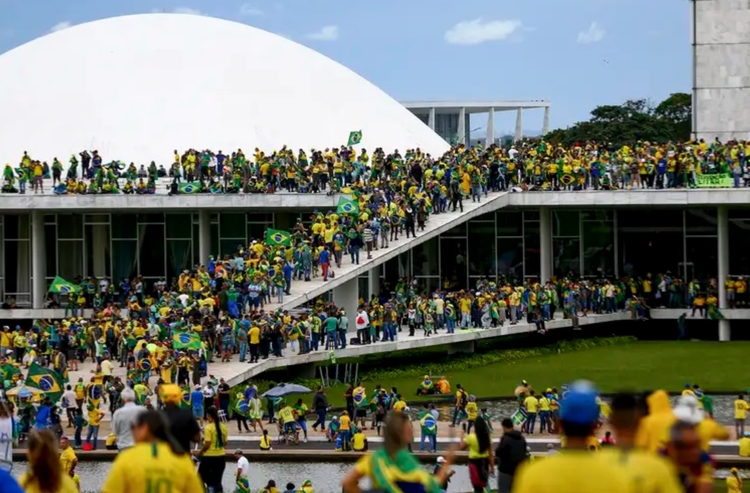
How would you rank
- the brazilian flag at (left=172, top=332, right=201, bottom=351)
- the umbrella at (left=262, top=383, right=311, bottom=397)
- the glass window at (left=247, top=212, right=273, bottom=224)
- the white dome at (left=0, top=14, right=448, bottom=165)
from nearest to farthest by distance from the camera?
1. the umbrella at (left=262, top=383, right=311, bottom=397)
2. the brazilian flag at (left=172, top=332, right=201, bottom=351)
3. the glass window at (left=247, top=212, right=273, bottom=224)
4. the white dome at (left=0, top=14, right=448, bottom=165)

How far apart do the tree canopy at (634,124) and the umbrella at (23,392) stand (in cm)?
5803

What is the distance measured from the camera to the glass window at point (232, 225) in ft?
147

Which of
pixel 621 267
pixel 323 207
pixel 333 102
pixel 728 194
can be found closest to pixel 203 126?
pixel 333 102

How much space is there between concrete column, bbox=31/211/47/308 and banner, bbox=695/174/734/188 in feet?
58.2

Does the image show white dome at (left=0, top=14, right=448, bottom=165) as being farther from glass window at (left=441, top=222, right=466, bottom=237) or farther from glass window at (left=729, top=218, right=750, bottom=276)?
glass window at (left=729, top=218, right=750, bottom=276)

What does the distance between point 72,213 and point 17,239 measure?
192 cm

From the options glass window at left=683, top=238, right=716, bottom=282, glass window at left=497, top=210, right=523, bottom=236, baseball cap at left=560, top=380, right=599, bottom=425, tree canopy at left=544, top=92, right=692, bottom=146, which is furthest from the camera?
tree canopy at left=544, top=92, right=692, bottom=146

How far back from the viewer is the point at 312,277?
36.1 m

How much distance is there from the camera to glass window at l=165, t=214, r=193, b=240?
Result: 45.1 meters

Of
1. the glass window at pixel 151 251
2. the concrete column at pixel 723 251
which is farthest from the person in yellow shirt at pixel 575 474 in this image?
the glass window at pixel 151 251

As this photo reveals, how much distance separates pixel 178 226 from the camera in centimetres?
4528

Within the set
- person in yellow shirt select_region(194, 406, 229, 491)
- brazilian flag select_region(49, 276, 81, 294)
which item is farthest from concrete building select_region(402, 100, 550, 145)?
person in yellow shirt select_region(194, 406, 229, 491)

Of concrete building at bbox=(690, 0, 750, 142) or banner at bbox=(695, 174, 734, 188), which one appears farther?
concrete building at bbox=(690, 0, 750, 142)

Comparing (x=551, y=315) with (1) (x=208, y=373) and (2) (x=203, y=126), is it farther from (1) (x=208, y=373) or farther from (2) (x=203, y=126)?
(2) (x=203, y=126)
